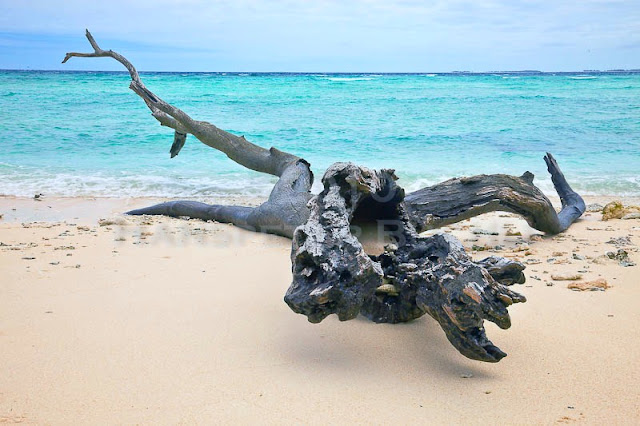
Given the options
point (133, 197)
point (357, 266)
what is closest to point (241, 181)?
point (133, 197)

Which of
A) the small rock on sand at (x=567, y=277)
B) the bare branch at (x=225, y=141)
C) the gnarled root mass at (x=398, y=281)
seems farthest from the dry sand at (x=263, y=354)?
the bare branch at (x=225, y=141)

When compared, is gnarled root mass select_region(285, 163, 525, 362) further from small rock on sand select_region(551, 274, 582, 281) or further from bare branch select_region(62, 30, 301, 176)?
bare branch select_region(62, 30, 301, 176)

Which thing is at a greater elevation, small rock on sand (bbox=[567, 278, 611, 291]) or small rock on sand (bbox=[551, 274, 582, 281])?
small rock on sand (bbox=[567, 278, 611, 291])

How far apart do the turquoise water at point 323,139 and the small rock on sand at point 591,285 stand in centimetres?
511

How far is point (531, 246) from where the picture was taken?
16.1ft

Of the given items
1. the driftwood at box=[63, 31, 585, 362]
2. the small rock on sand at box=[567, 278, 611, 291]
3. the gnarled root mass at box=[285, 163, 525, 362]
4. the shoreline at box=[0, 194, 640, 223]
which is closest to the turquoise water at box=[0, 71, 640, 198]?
the shoreline at box=[0, 194, 640, 223]

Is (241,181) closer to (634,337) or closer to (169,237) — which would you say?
(169,237)

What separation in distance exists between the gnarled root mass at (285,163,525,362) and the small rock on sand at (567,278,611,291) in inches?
48.9

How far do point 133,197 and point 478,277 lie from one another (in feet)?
21.6

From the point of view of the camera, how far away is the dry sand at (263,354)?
7.27ft

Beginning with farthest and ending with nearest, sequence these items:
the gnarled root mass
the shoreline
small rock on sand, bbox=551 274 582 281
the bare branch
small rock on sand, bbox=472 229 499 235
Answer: the shoreline → the bare branch → small rock on sand, bbox=472 229 499 235 → small rock on sand, bbox=551 274 582 281 → the gnarled root mass

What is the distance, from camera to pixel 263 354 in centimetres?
269

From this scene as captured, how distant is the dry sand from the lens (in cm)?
222

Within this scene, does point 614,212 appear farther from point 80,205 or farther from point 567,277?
point 80,205
